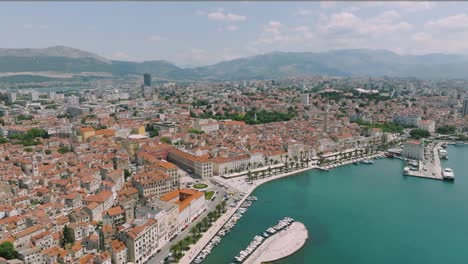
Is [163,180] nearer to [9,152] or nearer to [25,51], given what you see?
[9,152]

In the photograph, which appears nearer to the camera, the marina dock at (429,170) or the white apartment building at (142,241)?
the white apartment building at (142,241)

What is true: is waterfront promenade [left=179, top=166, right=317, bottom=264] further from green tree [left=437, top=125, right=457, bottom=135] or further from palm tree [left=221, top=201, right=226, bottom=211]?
green tree [left=437, top=125, right=457, bottom=135]

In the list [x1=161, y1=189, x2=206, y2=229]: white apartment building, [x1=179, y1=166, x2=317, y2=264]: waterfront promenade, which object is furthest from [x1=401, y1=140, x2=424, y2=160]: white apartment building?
[x1=161, y1=189, x2=206, y2=229]: white apartment building

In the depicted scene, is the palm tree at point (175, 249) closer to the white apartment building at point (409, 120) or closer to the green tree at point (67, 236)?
the green tree at point (67, 236)

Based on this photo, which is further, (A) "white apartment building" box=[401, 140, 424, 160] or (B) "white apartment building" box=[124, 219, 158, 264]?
(A) "white apartment building" box=[401, 140, 424, 160]

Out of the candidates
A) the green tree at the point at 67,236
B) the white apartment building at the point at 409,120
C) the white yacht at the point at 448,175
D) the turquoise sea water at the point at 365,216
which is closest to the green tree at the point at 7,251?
the green tree at the point at 67,236

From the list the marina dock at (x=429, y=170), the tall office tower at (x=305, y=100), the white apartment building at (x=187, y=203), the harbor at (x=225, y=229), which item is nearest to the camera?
the harbor at (x=225, y=229)

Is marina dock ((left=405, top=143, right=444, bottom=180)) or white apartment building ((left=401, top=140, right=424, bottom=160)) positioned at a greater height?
white apartment building ((left=401, top=140, right=424, bottom=160))

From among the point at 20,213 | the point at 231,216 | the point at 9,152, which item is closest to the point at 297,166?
the point at 231,216
